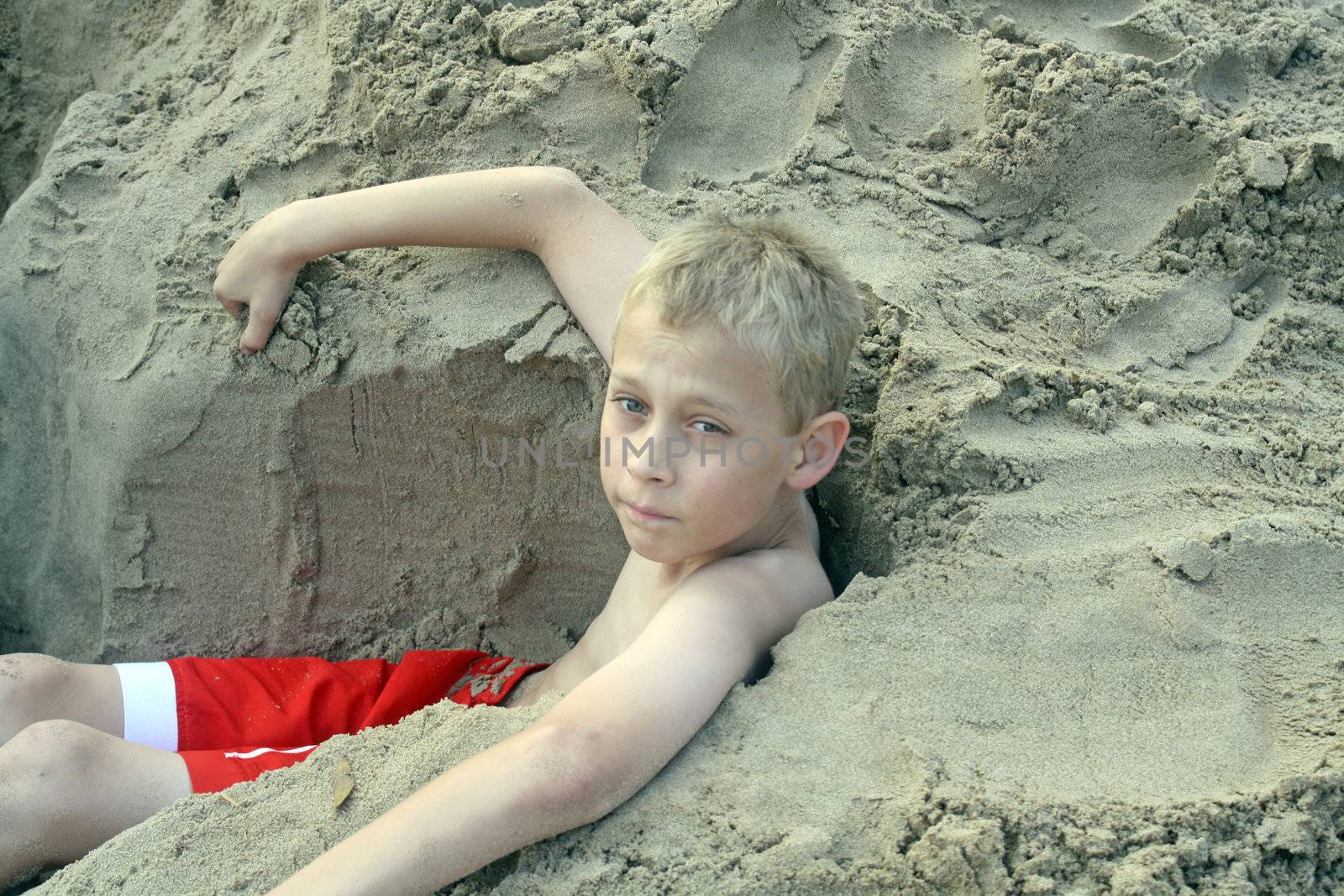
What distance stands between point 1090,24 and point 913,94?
472 millimetres

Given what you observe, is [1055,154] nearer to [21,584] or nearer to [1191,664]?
[1191,664]

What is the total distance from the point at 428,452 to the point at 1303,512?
1.55m

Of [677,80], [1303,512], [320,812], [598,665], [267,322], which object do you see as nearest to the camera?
[320,812]

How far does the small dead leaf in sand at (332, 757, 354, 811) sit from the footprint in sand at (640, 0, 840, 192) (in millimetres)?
1284

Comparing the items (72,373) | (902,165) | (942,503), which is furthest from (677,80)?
(72,373)

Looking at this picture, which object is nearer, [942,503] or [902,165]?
[942,503]

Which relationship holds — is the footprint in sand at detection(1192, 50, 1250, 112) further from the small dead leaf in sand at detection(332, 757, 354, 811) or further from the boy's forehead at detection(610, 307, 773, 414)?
the small dead leaf in sand at detection(332, 757, 354, 811)

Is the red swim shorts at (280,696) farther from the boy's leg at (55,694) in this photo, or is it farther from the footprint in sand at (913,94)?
the footprint in sand at (913,94)

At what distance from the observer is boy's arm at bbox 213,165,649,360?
2.20 metres

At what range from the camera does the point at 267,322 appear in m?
2.22

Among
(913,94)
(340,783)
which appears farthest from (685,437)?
(913,94)

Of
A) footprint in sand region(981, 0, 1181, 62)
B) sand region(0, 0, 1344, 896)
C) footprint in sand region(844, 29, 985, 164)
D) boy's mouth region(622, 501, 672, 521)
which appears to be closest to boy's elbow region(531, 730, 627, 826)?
sand region(0, 0, 1344, 896)

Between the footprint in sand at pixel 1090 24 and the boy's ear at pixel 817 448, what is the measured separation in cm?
126

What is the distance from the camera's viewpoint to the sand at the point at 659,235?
193cm
